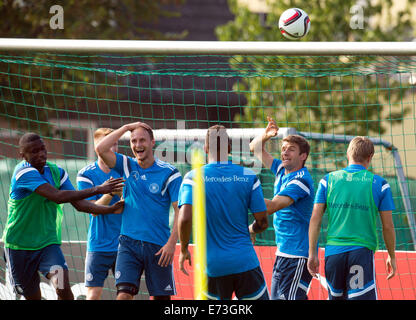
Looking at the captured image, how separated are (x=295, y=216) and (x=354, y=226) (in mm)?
594

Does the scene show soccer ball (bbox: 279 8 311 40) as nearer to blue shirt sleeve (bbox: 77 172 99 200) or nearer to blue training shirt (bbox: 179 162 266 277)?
blue training shirt (bbox: 179 162 266 277)

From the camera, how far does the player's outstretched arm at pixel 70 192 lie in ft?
18.4

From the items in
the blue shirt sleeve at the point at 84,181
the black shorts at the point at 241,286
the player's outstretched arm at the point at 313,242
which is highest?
the blue shirt sleeve at the point at 84,181

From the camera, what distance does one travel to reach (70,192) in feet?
18.8

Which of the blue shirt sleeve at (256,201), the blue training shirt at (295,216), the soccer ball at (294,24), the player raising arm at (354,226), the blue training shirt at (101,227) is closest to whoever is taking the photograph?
the blue shirt sleeve at (256,201)

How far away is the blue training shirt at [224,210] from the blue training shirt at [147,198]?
0.69 m

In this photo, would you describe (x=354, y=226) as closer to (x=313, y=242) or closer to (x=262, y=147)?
(x=313, y=242)

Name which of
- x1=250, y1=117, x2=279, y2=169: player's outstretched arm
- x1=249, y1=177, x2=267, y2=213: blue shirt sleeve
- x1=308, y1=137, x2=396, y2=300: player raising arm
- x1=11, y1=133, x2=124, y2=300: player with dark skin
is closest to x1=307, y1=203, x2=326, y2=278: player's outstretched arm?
x1=308, y1=137, x2=396, y2=300: player raising arm

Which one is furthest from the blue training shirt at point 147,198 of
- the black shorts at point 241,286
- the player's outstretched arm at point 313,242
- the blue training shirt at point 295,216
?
the player's outstretched arm at point 313,242

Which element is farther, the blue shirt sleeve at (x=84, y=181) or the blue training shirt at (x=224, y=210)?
the blue shirt sleeve at (x=84, y=181)

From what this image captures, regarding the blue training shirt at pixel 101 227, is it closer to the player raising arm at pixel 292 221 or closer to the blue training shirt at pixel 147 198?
the blue training shirt at pixel 147 198

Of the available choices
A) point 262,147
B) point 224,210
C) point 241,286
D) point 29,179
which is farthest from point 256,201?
point 29,179

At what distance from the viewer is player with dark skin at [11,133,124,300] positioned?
5.62 metres
